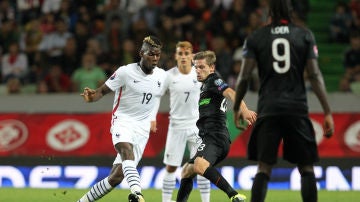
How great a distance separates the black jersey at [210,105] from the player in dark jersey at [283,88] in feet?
7.18

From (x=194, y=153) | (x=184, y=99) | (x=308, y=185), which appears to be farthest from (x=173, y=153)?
(x=308, y=185)

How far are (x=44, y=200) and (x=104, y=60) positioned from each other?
17.9 feet

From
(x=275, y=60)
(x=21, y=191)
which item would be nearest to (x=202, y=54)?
(x=275, y=60)

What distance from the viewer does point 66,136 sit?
50.6 ft

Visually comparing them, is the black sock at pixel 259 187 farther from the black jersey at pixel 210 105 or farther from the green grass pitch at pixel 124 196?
the green grass pitch at pixel 124 196

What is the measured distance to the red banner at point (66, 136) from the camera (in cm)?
1517

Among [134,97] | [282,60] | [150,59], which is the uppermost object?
[282,60]

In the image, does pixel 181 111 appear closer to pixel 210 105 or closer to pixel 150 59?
pixel 150 59

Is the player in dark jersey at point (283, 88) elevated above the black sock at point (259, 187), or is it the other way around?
the player in dark jersey at point (283, 88)

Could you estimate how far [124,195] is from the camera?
13.4 metres

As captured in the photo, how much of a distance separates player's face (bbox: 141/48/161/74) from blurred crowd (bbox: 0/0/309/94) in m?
5.77

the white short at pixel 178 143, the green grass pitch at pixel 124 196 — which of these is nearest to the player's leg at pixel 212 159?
the white short at pixel 178 143

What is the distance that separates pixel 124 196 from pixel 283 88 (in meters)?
5.96

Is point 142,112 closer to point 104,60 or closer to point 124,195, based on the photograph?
point 124,195
